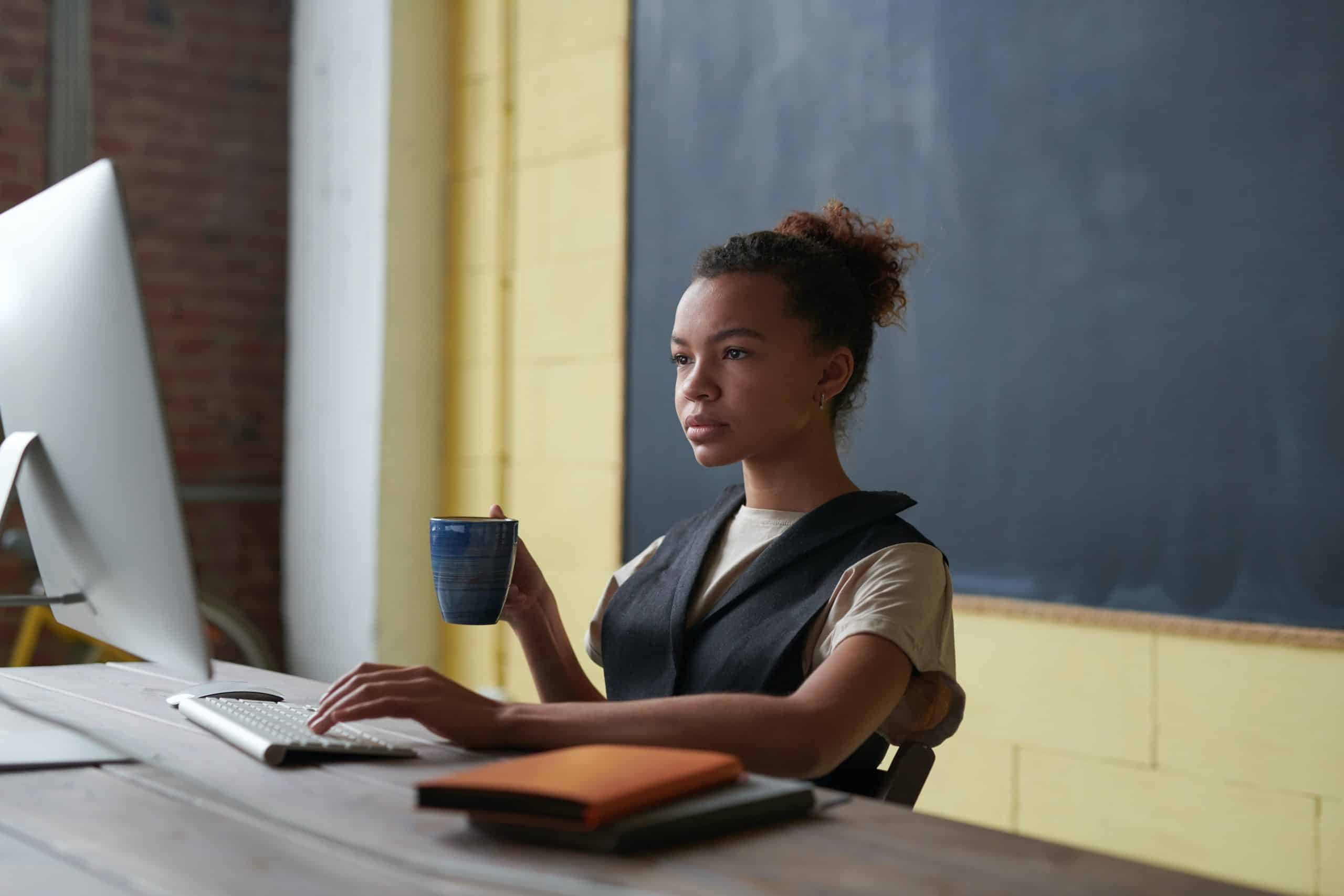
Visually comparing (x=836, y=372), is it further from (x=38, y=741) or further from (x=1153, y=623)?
(x=1153, y=623)

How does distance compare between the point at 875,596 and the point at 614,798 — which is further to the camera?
the point at 875,596

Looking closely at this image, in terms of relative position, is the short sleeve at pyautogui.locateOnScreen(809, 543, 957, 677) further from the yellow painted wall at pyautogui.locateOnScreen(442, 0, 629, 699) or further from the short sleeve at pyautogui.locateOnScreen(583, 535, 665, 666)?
the yellow painted wall at pyautogui.locateOnScreen(442, 0, 629, 699)

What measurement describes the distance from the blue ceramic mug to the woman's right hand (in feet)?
0.86

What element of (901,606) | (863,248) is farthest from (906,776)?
(863,248)

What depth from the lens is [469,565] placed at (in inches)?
50.6

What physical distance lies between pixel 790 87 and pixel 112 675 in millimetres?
2097

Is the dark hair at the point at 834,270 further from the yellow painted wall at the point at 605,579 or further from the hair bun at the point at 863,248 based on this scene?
the yellow painted wall at the point at 605,579

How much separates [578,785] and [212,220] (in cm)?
374

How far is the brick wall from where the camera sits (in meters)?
4.00

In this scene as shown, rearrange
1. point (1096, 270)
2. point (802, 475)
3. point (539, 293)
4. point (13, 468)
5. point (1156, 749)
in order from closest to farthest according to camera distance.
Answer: point (13, 468) → point (802, 475) → point (1156, 749) → point (1096, 270) → point (539, 293)

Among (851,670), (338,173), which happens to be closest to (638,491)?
(338,173)

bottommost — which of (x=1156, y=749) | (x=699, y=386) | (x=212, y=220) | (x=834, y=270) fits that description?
(x=1156, y=749)

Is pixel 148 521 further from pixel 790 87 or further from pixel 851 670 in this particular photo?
pixel 790 87

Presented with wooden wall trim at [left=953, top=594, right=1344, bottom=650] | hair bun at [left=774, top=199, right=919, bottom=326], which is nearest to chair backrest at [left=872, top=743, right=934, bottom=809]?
hair bun at [left=774, top=199, right=919, bottom=326]
